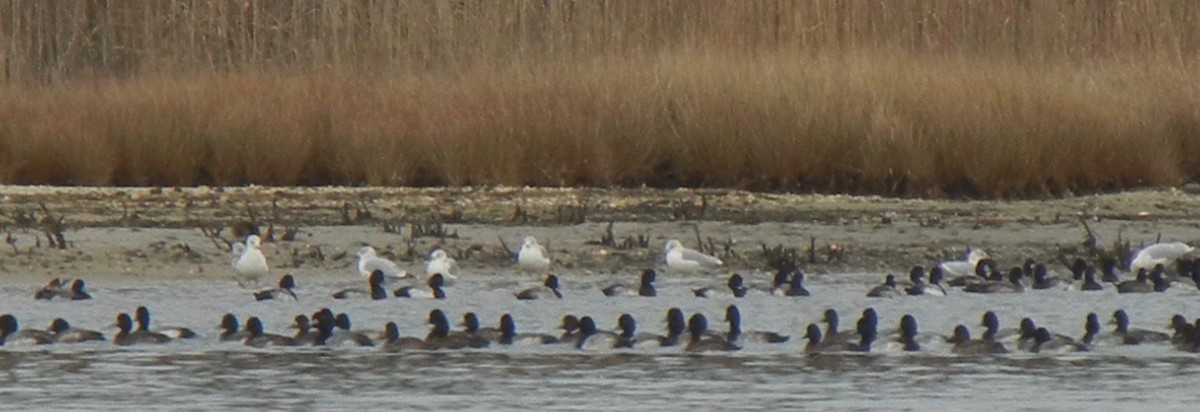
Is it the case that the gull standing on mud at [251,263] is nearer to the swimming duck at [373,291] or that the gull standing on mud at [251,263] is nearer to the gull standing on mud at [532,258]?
the swimming duck at [373,291]

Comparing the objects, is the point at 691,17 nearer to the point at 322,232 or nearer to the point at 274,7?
the point at 274,7

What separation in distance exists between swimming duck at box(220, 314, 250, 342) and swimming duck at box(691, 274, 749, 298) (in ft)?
7.91

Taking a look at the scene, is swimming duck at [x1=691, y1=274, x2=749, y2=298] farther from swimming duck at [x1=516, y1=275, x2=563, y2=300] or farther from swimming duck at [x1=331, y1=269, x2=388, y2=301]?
swimming duck at [x1=331, y1=269, x2=388, y2=301]

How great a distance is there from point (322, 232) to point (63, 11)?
17.8 feet

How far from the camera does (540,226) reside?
1522cm

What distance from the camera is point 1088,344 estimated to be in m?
11.5

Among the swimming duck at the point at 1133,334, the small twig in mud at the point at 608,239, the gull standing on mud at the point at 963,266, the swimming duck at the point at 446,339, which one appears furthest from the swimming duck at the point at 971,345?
the small twig in mud at the point at 608,239

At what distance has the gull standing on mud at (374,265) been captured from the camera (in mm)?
13523

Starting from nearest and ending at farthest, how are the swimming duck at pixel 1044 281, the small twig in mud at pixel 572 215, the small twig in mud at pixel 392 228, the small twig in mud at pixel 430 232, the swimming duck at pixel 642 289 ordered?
the swimming duck at pixel 642 289
the swimming duck at pixel 1044 281
the small twig in mud at pixel 430 232
the small twig in mud at pixel 392 228
the small twig in mud at pixel 572 215

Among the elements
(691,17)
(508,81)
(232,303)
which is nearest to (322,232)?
(232,303)

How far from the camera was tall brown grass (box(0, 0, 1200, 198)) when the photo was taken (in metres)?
16.7

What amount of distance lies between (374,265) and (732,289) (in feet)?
5.72

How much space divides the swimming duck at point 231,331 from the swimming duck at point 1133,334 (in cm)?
342

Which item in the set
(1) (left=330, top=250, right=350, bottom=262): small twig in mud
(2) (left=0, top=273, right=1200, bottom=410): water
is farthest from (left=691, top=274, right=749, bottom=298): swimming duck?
(1) (left=330, top=250, right=350, bottom=262): small twig in mud
